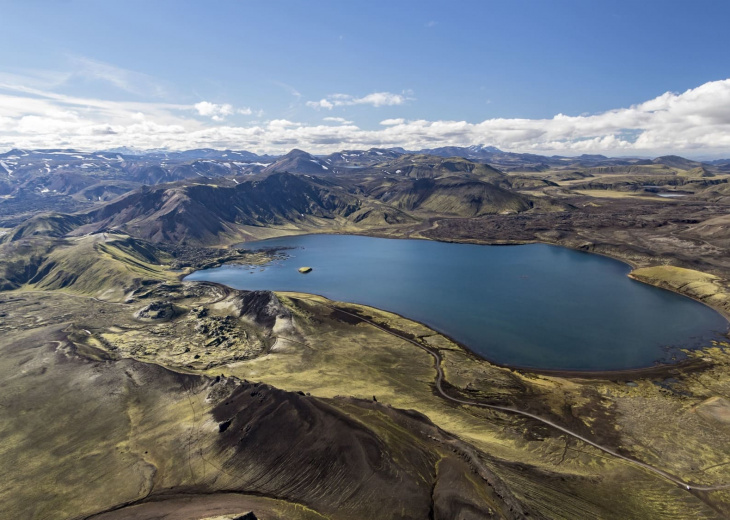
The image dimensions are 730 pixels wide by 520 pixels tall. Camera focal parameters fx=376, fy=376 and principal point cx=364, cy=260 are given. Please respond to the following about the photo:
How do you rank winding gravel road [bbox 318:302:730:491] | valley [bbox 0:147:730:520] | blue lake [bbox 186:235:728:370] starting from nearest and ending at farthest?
valley [bbox 0:147:730:520] < winding gravel road [bbox 318:302:730:491] < blue lake [bbox 186:235:728:370]

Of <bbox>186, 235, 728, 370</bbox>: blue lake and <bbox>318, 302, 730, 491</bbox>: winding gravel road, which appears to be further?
<bbox>186, 235, 728, 370</bbox>: blue lake

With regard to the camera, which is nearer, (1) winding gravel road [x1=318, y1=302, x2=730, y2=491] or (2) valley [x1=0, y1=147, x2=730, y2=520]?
(2) valley [x1=0, y1=147, x2=730, y2=520]

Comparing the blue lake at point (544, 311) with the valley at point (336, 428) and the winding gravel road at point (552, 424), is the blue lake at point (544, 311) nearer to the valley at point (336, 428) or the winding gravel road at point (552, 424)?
the valley at point (336, 428)

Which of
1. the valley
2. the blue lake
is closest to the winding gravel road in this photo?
the valley

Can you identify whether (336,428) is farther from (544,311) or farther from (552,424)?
(544,311)

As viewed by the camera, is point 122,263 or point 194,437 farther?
point 122,263

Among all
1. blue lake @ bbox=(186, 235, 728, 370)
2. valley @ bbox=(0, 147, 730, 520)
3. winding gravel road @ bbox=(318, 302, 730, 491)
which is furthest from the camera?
blue lake @ bbox=(186, 235, 728, 370)

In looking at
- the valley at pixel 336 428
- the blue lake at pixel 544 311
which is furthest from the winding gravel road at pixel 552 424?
the blue lake at pixel 544 311

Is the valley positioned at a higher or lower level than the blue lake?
higher

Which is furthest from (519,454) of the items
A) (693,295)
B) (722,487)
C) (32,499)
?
(693,295)

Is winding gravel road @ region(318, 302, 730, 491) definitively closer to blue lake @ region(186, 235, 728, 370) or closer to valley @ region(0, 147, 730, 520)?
valley @ region(0, 147, 730, 520)

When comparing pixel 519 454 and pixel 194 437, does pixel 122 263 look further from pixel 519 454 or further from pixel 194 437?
pixel 519 454
